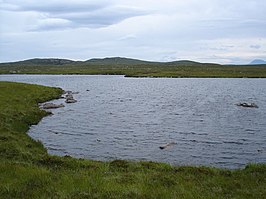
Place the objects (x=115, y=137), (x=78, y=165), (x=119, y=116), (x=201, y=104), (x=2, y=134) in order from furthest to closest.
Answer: (x=201, y=104), (x=119, y=116), (x=115, y=137), (x=2, y=134), (x=78, y=165)

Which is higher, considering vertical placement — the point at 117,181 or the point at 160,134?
the point at 117,181

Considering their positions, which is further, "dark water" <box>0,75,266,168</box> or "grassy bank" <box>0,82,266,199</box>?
"dark water" <box>0,75,266,168</box>

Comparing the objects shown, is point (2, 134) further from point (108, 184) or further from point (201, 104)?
point (201, 104)

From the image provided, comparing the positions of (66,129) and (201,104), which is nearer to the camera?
(66,129)

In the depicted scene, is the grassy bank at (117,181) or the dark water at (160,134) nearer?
the grassy bank at (117,181)

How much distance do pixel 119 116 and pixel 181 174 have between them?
30245 millimetres

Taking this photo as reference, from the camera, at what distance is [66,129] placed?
3722 cm

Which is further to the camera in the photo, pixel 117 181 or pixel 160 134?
pixel 160 134

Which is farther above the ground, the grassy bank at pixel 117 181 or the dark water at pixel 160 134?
the grassy bank at pixel 117 181

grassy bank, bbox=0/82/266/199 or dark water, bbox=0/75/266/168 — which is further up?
grassy bank, bbox=0/82/266/199

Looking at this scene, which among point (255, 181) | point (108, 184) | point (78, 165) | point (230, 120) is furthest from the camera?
point (230, 120)

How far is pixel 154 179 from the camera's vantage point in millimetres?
15375

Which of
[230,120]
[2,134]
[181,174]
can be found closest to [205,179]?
[181,174]

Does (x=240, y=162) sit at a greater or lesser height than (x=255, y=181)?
lesser
